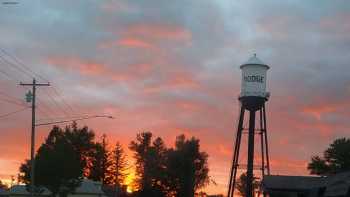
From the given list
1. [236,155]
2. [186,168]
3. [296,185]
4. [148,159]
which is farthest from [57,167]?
[148,159]

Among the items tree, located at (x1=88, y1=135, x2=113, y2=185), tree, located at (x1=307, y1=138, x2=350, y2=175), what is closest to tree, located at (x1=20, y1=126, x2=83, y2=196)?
tree, located at (x1=307, y1=138, x2=350, y2=175)

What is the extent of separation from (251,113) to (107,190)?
71.9 m

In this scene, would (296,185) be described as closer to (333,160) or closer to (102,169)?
(333,160)

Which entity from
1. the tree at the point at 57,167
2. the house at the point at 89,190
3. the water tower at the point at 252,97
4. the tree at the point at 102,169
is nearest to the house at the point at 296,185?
the water tower at the point at 252,97

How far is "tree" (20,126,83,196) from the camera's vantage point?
77125 mm

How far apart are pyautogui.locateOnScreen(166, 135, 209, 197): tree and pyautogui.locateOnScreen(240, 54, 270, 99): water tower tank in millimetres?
58351

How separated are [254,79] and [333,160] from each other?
3289 cm

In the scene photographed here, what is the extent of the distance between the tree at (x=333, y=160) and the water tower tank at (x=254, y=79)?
1112 inches

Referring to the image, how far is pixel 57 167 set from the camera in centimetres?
7738

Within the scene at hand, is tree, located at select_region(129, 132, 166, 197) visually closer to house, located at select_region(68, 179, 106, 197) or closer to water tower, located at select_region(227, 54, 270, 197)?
house, located at select_region(68, 179, 106, 197)

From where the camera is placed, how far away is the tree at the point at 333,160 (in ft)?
292

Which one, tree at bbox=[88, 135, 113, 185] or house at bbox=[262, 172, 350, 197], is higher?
tree at bbox=[88, 135, 113, 185]

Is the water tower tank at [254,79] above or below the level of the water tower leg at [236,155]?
above

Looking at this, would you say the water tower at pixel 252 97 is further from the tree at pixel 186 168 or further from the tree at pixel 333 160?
the tree at pixel 186 168
